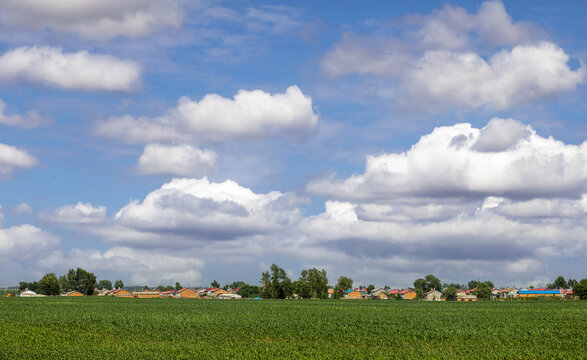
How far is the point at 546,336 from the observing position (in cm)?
3991

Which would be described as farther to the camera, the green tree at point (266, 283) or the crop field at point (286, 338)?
the green tree at point (266, 283)

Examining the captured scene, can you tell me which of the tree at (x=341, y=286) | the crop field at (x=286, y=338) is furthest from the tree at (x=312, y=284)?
the crop field at (x=286, y=338)

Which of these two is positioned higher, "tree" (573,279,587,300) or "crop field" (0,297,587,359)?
"tree" (573,279,587,300)

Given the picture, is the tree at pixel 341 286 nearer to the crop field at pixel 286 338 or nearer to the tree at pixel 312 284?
the tree at pixel 312 284

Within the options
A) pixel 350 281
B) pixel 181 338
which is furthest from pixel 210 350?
pixel 350 281

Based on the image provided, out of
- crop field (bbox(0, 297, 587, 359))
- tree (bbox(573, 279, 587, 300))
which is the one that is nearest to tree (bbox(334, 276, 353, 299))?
tree (bbox(573, 279, 587, 300))

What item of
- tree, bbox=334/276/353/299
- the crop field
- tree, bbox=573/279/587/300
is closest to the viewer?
the crop field

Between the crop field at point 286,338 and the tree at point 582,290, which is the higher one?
the tree at point 582,290

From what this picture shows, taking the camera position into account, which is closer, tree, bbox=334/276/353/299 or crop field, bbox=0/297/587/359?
crop field, bbox=0/297/587/359

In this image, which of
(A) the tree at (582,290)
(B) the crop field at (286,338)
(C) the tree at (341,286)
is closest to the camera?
(B) the crop field at (286,338)

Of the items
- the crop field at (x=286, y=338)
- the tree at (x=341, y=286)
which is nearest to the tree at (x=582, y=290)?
the tree at (x=341, y=286)

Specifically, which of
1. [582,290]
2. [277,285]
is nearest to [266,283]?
[277,285]

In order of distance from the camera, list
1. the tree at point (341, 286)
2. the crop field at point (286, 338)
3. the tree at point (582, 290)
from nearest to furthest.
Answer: the crop field at point (286, 338), the tree at point (582, 290), the tree at point (341, 286)

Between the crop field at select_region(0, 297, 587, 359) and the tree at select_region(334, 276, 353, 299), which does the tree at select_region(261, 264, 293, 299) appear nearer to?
the tree at select_region(334, 276, 353, 299)
